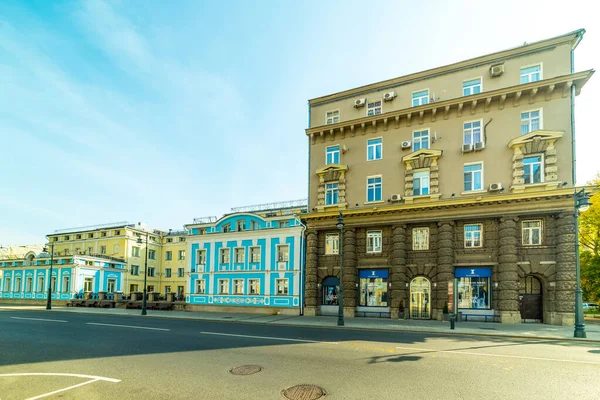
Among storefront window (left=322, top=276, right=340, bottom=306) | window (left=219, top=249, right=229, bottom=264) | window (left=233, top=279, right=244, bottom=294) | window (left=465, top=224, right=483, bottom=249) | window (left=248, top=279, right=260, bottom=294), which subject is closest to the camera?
window (left=465, top=224, right=483, bottom=249)

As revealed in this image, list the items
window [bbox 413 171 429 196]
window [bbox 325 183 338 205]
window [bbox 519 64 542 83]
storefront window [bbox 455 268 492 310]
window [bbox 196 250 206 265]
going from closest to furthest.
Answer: storefront window [bbox 455 268 492 310], window [bbox 519 64 542 83], window [bbox 413 171 429 196], window [bbox 325 183 338 205], window [bbox 196 250 206 265]

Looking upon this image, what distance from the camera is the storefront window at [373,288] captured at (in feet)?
88.5

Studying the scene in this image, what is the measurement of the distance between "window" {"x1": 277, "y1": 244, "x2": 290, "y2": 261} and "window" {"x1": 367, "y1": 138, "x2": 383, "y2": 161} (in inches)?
439

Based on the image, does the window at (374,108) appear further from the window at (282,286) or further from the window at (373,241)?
the window at (282,286)

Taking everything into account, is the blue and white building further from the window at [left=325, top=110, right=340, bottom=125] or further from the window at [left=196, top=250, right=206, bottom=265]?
the window at [left=325, top=110, right=340, bottom=125]

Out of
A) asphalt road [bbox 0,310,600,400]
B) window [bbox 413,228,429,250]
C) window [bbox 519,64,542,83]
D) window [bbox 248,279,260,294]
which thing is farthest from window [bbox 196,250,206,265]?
window [bbox 519,64,542,83]

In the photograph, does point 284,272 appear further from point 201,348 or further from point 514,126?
point 514,126

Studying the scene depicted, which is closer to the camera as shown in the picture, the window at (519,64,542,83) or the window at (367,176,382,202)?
the window at (519,64,542,83)

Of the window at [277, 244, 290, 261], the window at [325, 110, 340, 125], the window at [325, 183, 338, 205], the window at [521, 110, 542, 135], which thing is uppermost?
the window at [325, 110, 340, 125]

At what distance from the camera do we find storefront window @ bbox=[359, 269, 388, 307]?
27.0 meters

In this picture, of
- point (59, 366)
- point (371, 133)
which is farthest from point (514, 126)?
point (59, 366)

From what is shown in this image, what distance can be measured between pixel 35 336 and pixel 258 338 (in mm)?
10649

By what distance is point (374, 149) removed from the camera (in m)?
29.1

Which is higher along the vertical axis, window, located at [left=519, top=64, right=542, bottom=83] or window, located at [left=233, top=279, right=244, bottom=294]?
window, located at [left=519, top=64, right=542, bottom=83]
